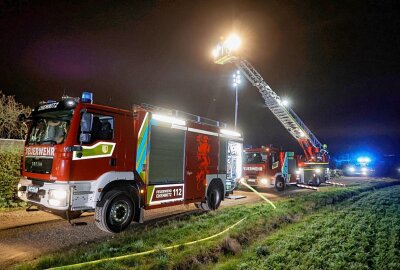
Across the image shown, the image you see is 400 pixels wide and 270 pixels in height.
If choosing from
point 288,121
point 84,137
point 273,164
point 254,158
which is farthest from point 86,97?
point 288,121

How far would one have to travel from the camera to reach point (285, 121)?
20.3m

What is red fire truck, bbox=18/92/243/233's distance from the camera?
631cm

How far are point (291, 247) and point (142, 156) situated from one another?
392cm

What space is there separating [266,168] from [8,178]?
12.5m

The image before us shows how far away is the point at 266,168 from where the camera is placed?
17578 mm

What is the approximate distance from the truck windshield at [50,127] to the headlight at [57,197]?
102 centimetres

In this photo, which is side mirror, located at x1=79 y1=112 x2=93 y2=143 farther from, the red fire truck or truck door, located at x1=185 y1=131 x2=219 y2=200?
truck door, located at x1=185 y1=131 x2=219 y2=200

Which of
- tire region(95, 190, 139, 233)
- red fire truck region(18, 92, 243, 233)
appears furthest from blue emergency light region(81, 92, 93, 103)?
tire region(95, 190, 139, 233)

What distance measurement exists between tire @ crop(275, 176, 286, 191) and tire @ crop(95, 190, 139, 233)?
12.3 metres

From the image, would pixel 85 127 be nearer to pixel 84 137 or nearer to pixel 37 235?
pixel 84 137

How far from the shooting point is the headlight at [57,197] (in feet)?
20.0

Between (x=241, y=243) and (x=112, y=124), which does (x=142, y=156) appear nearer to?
(x=112, y=124)

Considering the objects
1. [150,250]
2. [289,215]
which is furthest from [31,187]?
[289,215]

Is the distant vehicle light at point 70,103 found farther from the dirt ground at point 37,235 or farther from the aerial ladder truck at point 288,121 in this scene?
the aerial ladder truck at point 288,121
